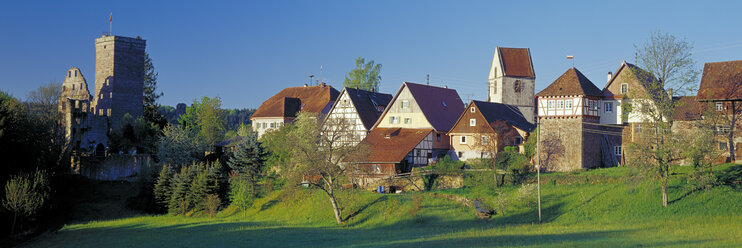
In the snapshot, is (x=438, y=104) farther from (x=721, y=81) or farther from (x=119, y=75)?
(x=119, y=75)

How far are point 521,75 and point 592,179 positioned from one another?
26.7 metres

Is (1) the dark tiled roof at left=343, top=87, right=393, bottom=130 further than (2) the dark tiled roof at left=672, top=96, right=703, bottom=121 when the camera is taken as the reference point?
Yes

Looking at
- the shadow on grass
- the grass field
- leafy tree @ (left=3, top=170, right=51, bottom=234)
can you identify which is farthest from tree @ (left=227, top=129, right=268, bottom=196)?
leafy tree @ (left=3, top=170, right=51, bottom=234)

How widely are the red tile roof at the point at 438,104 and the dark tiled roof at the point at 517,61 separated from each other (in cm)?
605

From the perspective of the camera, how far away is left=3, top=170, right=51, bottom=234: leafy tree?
154 feet

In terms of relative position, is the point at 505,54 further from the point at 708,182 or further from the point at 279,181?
the point at 708,182

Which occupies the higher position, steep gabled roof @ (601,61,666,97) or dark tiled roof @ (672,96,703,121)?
steep gabled roof @ (601,61,666,97)

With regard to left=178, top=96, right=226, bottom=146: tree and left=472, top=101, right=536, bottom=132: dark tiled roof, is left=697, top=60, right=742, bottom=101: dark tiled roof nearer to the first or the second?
left=472, top=101, right=536, bottom=132: dark tiled roof

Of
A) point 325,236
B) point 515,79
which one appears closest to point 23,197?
point 325,236

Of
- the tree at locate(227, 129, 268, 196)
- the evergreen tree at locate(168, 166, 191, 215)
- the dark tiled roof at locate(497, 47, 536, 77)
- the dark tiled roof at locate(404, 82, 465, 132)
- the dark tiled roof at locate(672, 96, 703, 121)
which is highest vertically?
the dark tiled roof at locate(497, 47, 536, 77)

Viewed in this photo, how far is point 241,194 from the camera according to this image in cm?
5191

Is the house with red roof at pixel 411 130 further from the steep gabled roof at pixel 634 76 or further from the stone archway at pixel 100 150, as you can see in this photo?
the stone archway at pixel 100 150

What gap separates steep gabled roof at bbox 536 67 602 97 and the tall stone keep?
151 ft

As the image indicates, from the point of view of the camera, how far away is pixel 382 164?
55625mm
